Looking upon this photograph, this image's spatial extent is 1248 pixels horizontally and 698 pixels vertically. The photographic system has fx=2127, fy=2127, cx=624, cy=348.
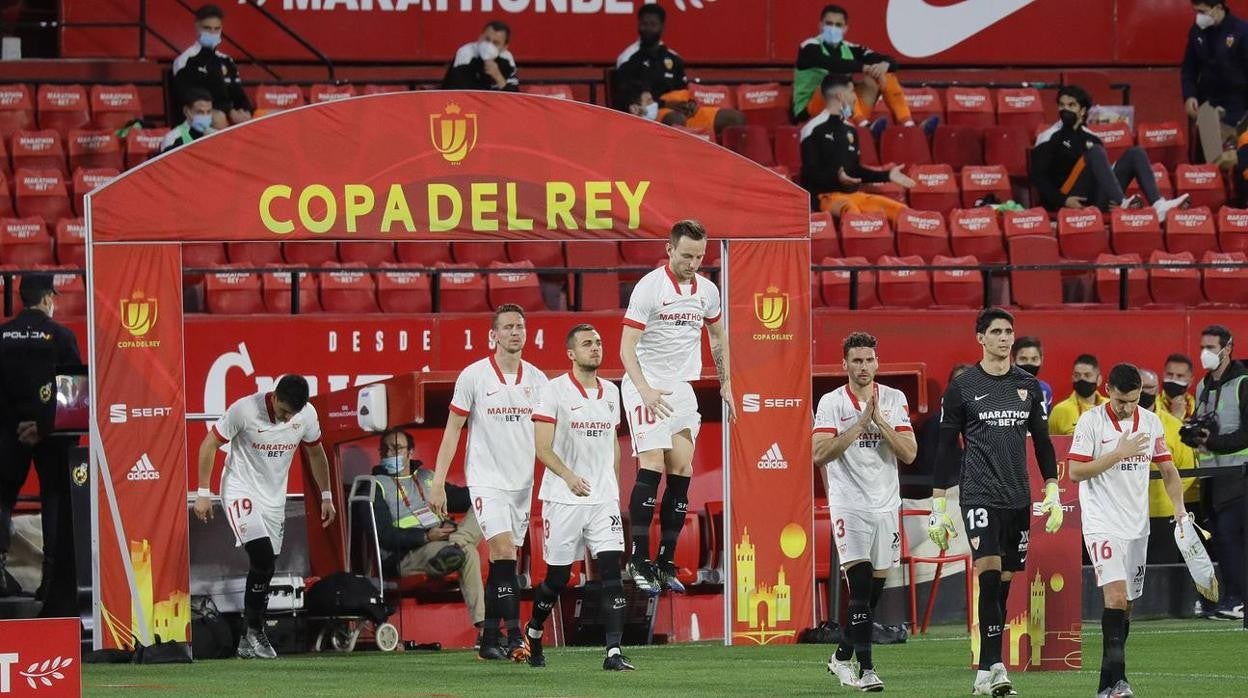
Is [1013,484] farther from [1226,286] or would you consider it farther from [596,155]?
[1226,286]

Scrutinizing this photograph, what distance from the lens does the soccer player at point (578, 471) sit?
13.9 meters

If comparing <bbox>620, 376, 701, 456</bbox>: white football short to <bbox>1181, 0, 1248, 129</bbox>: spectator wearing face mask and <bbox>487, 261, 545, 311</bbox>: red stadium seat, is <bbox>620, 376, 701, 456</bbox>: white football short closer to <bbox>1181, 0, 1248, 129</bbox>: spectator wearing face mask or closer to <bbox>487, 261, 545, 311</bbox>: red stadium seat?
<bbox>487, 261, 545, 311</bbox>: red stadium seat

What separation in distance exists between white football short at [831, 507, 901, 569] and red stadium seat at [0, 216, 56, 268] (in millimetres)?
9537

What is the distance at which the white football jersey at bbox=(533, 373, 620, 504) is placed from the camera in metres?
14.0

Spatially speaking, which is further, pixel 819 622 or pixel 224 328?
pixel 224 328

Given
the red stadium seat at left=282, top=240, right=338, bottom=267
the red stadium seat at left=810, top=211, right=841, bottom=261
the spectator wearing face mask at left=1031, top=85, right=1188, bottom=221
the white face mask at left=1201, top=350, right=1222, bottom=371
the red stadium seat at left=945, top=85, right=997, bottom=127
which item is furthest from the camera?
the red stadium seat at left=945, top=85, right=997, bottom=127

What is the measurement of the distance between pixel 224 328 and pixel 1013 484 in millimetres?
9401

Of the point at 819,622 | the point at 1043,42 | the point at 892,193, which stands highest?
the point at 1043,42

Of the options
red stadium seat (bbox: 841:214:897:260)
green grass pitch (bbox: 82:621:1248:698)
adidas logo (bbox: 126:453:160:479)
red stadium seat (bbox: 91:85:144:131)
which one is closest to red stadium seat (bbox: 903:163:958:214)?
red stadium seat (bbox: 841:214:897:260)

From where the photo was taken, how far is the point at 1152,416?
40.5 feet

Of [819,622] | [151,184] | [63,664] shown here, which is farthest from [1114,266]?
[63,664]

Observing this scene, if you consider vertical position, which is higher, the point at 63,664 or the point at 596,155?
the point at 596,155

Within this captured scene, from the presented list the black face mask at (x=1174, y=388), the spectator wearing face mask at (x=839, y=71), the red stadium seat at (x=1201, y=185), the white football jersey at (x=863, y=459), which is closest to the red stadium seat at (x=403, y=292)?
the spectator wearing face mask at (x=839, y=71)

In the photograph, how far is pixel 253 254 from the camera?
818 inches
